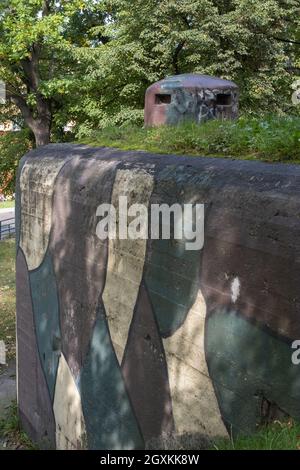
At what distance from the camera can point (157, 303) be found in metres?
3.97

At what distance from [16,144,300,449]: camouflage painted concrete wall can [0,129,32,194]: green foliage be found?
1282 cm

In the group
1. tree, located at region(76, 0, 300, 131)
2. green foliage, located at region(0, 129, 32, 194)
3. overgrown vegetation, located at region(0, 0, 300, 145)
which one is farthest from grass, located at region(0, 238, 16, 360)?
tree, located at region(76, 0, 300, 131)

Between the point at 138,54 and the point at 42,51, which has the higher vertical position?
the point at 42,51

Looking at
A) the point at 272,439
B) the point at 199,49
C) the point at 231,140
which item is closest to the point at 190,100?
the point at 231,140

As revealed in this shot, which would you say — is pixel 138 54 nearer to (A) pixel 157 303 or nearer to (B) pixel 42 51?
(B) pixel 42 51

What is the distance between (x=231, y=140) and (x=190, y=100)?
2.14 metres

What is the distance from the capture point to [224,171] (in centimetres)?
349

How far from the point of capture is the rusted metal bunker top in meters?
6.14

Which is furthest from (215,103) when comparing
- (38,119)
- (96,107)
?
(38,119)

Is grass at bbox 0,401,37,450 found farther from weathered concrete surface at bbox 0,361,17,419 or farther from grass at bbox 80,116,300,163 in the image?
grass at bbox 80,116,300,163

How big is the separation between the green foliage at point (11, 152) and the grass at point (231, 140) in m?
13.9

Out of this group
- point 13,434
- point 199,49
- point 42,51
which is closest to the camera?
point 13,434

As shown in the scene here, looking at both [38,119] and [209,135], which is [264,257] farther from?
[38,119]

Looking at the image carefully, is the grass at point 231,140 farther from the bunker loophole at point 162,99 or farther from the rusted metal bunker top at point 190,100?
the bunker loophole at point 162,99
